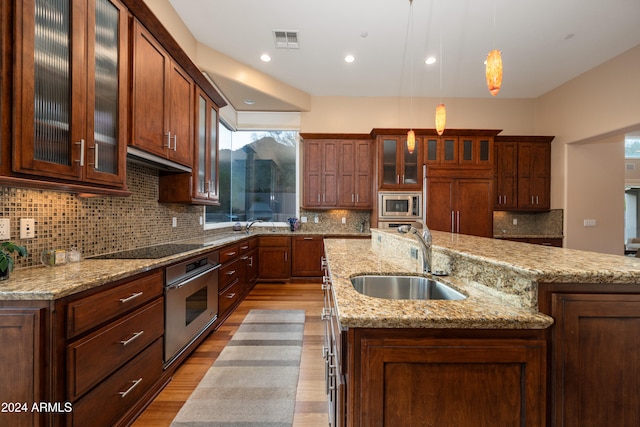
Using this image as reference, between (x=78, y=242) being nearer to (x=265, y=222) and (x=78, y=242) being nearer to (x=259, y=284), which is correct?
(x=259, y=284)

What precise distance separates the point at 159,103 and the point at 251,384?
2.29m

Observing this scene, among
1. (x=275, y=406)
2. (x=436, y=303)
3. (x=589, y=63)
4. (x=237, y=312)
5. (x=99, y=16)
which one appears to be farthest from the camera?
(x=589, y=63)

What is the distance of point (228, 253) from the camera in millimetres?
3227

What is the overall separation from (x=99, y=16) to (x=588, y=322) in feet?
9.09

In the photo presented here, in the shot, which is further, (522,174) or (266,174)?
(266,174)

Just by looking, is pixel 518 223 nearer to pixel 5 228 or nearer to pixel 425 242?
pixel 425 242

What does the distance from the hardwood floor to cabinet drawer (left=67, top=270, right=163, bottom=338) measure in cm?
71

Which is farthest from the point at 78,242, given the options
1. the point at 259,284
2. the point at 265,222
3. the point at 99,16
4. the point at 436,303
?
the point at 265,222

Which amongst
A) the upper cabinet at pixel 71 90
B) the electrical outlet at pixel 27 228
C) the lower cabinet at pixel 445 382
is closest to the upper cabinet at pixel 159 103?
the upper cabinet at pixel 71 90

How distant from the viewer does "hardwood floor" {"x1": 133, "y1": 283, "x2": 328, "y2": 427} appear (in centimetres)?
172

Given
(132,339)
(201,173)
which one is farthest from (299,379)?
(201,173)

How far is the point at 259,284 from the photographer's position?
4.78 meters


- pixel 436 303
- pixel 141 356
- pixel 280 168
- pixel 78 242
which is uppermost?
pixel 280 168

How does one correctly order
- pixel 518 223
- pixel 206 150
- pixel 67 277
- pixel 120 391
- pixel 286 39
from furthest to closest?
pixel 518 223
pixel 286 39
pixel 206 150
pixel 120 391
pixel 67 277
